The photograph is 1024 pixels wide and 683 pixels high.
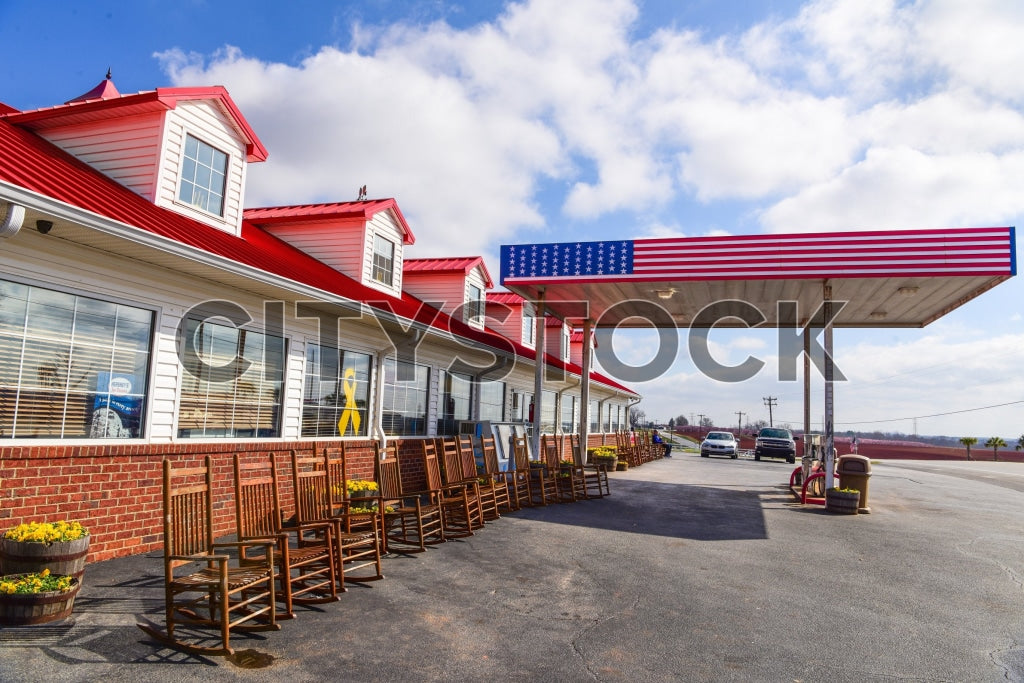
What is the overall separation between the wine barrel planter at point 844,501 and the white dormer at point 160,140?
1108 centimetres

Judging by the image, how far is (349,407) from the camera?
33.5 ft

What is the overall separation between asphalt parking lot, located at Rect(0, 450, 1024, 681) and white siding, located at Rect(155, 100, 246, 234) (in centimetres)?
453

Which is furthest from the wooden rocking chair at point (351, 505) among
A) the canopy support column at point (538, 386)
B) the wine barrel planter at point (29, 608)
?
the canopy support column at point (538, 386)

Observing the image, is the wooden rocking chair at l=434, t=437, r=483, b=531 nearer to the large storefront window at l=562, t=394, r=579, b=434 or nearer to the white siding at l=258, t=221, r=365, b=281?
the white siding at l=258, t=221, r=365, b=281

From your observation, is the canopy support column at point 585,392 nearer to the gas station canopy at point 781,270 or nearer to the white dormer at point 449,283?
the gas station canopy at point 781,270

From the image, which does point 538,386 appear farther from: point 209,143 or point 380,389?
point 209,143

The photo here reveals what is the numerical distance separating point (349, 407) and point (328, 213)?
4243 millimetres

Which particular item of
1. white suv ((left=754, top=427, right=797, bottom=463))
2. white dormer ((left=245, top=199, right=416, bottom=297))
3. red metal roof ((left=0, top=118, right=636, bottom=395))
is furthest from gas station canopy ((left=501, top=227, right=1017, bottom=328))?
white suv ((left=754, top=427, right=797, bottom=463))

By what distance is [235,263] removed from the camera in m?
6.82

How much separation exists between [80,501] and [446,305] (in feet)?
34.5

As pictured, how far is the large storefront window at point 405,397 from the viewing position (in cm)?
1130

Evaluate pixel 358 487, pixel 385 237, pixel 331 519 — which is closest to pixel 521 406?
pixel 385 237

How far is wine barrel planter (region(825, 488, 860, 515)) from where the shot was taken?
1156cm

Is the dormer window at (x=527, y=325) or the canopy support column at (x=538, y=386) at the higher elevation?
the dormer window at (x=527, y=325)
